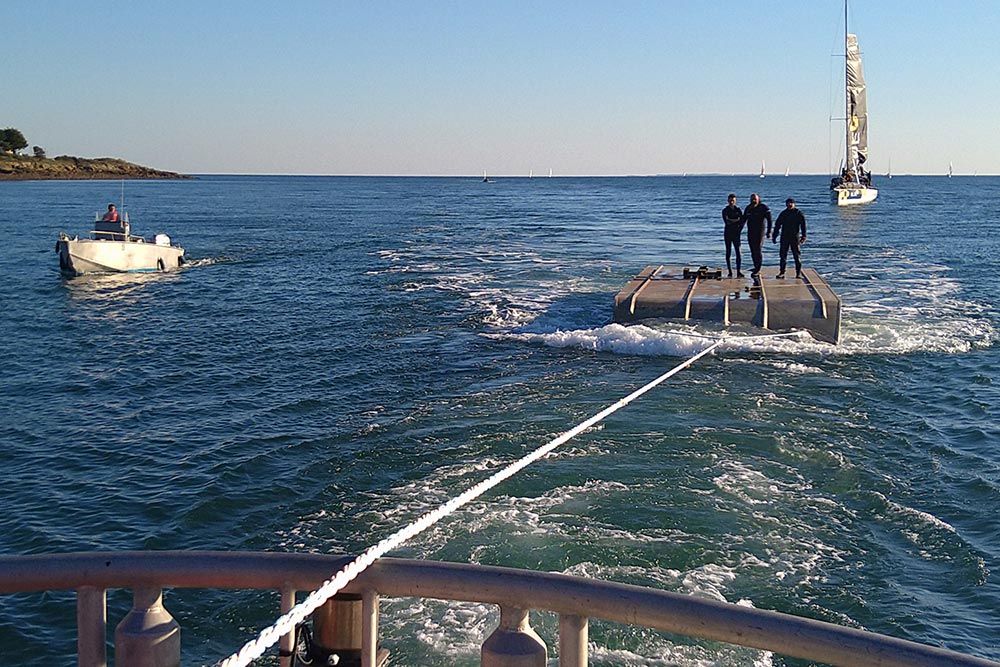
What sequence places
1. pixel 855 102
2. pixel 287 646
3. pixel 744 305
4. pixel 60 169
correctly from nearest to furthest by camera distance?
pixel 287 646, pixel 744 305, pixel 855 102, pixel 60 169

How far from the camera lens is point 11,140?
150m

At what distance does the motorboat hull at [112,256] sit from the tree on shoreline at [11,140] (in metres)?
136

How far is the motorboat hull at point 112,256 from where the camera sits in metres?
29.7

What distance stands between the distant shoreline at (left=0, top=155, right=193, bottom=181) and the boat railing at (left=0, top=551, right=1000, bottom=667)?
140959 millimetres

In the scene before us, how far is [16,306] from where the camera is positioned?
80.5ft

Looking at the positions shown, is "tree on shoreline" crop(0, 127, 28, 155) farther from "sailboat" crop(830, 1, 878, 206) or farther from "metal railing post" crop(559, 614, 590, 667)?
"metal railing post" crop(559, 614, 590, 667)

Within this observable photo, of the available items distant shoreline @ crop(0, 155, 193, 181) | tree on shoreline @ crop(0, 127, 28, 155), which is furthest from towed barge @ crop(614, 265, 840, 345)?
tree on shoreline @ crop(0, 127, 28, 155)

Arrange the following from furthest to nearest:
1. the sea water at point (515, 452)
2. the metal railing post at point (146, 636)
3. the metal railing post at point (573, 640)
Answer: the sea water at point (515, 452) → the metal railing post at point (146, 636) → the metal railing post at point (573, 640)

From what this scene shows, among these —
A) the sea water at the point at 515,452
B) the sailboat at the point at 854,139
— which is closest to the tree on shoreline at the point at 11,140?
the sailboat at the point at 854,139

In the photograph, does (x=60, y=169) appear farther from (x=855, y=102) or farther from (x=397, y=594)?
(x=397, y=594)

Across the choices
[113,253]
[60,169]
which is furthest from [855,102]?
[60,169]

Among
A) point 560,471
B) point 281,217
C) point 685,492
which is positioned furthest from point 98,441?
point 281,217

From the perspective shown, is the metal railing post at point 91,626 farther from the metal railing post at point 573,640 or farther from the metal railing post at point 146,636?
the metal railing post at point 573,640

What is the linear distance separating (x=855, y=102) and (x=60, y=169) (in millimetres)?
120111
